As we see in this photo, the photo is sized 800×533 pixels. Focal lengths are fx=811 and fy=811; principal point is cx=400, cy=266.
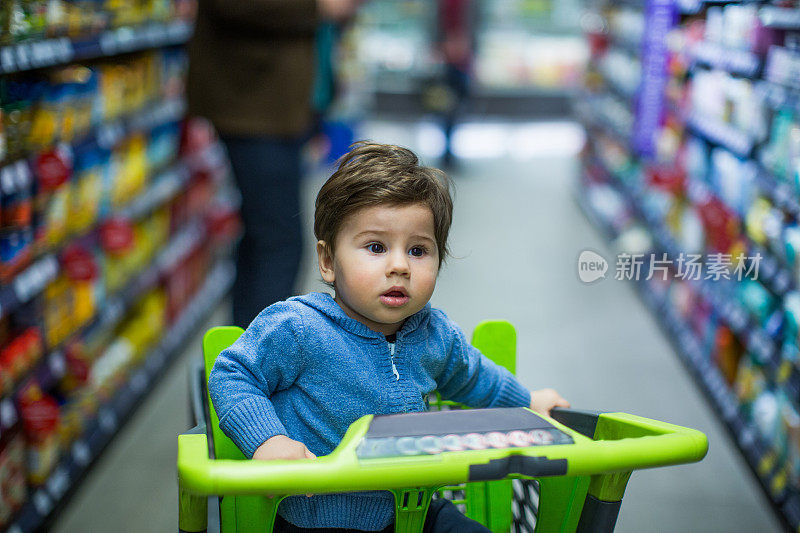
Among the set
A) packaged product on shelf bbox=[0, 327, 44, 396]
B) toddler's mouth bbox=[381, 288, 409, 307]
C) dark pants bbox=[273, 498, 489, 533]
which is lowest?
packaged product on shelf bbox=[0, 327, 44, 396]

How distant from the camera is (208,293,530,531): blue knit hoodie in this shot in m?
1.20

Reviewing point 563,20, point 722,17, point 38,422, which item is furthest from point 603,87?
point 38,422

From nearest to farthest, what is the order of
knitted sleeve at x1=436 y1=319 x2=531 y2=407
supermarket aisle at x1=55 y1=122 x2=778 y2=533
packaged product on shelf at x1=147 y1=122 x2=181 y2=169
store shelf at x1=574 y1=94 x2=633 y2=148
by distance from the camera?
knitted sleeve at x1=436 y1=319 x2=531 y2=407 → supermarket aisle at x1=55 y1=122 x2=778 y2=533 → packaged product on shelf at x1=147 y1=122 x2=181 y2=169 → store shelf at x1=574 y1=94 x2=633 y2=148

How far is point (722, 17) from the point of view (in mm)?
3559

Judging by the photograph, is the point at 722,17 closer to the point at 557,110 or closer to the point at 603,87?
the point at 603,87

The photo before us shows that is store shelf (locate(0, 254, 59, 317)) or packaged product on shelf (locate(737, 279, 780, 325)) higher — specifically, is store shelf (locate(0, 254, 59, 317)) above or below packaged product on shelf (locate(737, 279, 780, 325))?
above

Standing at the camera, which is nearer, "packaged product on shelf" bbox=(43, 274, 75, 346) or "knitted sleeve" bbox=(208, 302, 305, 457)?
"knitted sleeve" bbox=(208, 302, 305, 457)

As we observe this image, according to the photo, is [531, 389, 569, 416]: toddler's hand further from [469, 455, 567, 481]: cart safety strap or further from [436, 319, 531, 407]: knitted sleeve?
[469, 455, 567, 481]: cart safety strap

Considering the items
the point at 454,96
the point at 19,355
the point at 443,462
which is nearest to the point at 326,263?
the point at 443,462

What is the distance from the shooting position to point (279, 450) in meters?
1.08

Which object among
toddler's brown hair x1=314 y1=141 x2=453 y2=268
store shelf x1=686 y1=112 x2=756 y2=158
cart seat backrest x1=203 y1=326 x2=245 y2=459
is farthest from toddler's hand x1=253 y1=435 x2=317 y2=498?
store shelf x1=686 y1=112 x2=756 y2=158

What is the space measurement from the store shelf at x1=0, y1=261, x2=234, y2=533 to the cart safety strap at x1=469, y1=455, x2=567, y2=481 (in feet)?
5.26

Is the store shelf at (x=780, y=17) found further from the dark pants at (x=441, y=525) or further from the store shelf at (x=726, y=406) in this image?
the dark pants at (x=441, y=525)

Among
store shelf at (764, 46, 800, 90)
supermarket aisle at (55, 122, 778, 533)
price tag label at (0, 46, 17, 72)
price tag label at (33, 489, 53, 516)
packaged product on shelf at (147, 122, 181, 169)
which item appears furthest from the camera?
packaged product on shelf at (147, 122, 181, 169)
